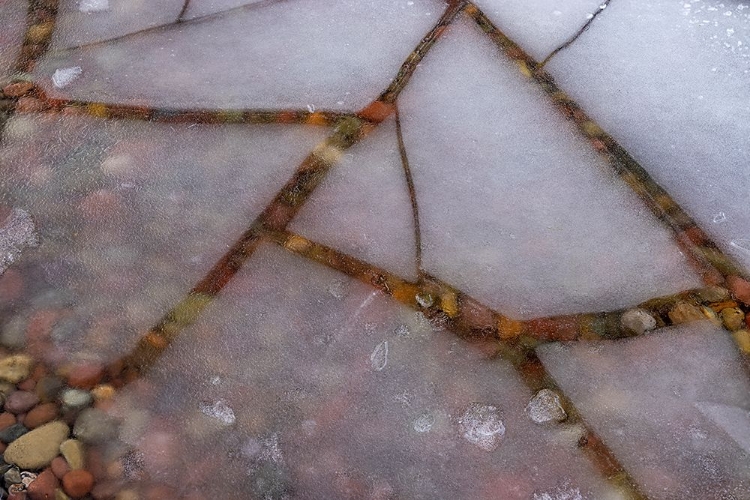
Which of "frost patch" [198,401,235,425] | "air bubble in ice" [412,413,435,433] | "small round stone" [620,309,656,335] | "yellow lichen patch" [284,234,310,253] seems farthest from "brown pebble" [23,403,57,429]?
"small round stone" [620,309,656,335]

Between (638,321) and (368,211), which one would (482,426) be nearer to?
(638,321)

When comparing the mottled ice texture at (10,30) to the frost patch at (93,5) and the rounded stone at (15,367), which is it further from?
the rounded stone at (15,367)

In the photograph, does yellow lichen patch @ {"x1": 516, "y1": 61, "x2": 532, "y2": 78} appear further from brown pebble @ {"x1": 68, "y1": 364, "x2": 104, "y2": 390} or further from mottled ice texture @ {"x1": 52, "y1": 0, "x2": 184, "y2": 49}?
brown pebble @ {"x1": 68, "y1": 364, "x2": 104, "y2": 390}

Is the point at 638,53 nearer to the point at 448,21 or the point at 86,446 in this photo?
the point at 448,21

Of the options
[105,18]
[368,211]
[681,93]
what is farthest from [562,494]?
[105,18]

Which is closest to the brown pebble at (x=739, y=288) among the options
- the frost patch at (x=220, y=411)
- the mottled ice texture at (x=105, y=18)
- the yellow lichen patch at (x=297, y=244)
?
the yellow lichen patch at (x=297, y=244)

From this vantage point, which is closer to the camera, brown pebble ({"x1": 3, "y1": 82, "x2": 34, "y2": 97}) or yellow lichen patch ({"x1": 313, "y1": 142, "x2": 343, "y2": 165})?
yellow lichen patch ({"x1": 313, "y1": 142, "x2": 343, "y2": 165})
